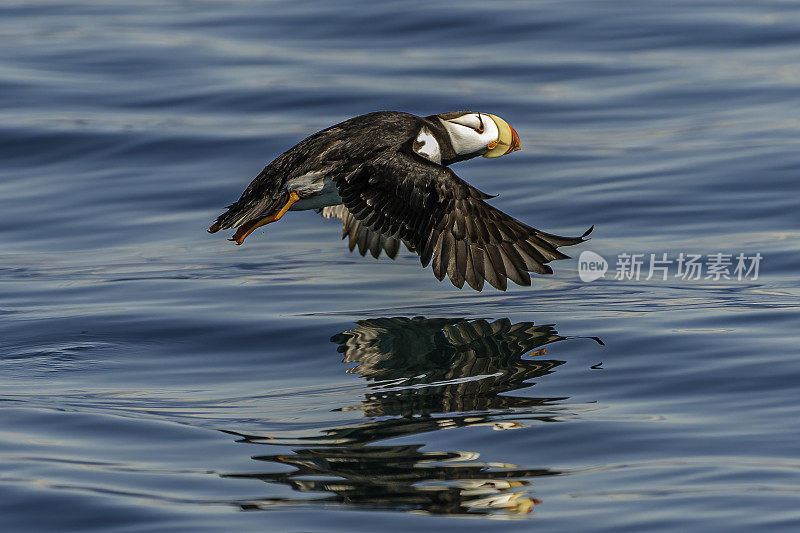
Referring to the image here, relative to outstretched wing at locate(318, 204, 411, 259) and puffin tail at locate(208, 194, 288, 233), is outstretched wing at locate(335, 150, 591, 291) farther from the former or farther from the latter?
outstretched wing at locate(318, 204, 411, 259)

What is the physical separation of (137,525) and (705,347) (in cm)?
320

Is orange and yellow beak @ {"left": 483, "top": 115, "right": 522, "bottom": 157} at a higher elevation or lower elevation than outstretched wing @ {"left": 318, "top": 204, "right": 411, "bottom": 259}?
higher

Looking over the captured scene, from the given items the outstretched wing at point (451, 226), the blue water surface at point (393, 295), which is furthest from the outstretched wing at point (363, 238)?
the outstretched wing at point (451, 226)

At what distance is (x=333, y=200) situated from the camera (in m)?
7.05

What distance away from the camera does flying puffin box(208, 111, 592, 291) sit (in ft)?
20.4

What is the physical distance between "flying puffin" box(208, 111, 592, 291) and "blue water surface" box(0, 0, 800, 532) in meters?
0.48

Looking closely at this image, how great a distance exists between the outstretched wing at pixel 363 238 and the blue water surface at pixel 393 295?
0.56ft

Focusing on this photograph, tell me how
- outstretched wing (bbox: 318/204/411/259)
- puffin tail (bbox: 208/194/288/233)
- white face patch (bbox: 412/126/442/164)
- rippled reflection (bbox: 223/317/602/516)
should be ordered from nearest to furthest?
rippled reflection (bbox: 223/317/602/516) → puffin tail (bbox: 208/194/288/233) → white face patch (bbox: 412/126/442/164) → outstretched wing (bbox: 318/204/411/259)

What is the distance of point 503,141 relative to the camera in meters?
7.37

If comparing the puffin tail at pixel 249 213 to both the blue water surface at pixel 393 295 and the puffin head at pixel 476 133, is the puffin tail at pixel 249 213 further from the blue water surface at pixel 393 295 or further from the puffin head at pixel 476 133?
the puffin head at pixel 476 133

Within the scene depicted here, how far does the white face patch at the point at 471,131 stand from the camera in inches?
287

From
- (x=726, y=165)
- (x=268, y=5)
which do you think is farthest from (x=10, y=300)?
(x=268, y=5)

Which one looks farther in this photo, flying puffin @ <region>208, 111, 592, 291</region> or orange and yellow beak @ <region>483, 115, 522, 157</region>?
orange and yellow beak @ <region>483, 115, 522, 157</region>

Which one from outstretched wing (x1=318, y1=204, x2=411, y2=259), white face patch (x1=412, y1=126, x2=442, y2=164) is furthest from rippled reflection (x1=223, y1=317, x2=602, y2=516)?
outstretched wing (x1=318, y1=204, x2=411, y2=259)
